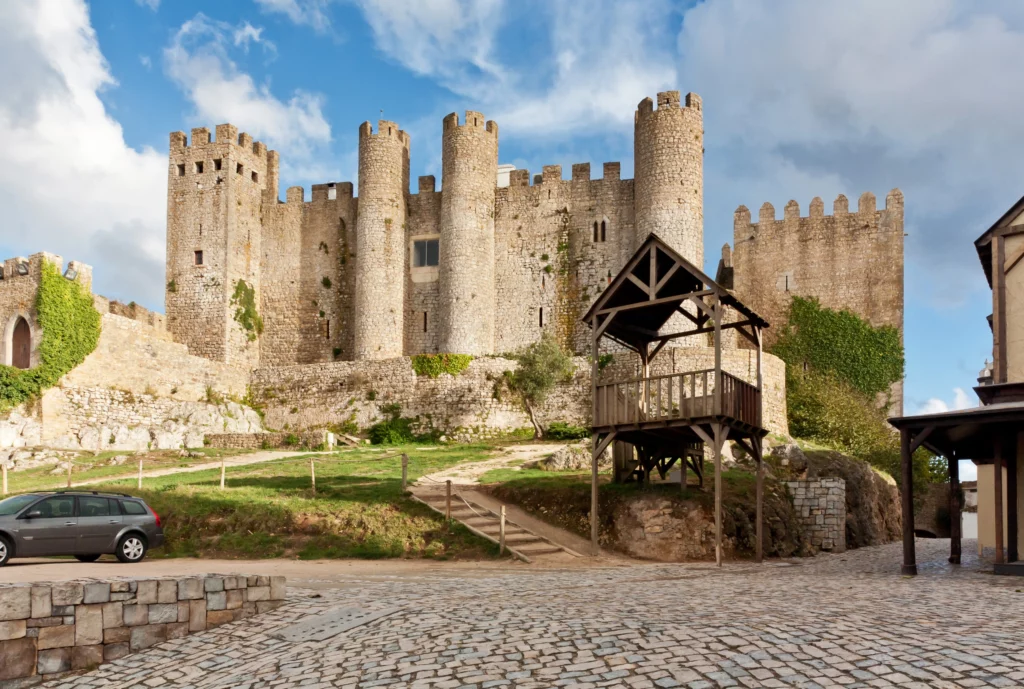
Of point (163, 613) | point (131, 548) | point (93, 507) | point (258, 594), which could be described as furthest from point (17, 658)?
point (131, 548)

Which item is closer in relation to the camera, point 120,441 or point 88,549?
point 88,549

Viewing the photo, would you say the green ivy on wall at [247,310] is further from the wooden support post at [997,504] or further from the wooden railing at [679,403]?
the wooden support post at [997,504]

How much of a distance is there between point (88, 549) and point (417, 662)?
34.5 ft

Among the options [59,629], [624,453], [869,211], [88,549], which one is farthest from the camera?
[869,211]

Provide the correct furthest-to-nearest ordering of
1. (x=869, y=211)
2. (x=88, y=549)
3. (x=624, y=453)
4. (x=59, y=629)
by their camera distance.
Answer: (x=869, y=211) < (x=624, y=453) < (x=88, y=549) < (x=59, y=629)

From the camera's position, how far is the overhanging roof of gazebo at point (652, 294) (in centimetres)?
2178

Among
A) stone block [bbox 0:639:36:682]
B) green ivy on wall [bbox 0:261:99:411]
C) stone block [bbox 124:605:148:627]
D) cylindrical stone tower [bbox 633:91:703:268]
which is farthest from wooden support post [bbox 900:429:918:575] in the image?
green ivy on wall [bbox 0:261:99:411]

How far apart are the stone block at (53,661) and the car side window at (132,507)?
27.3ft

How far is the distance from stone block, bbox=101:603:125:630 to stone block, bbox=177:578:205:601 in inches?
29.7

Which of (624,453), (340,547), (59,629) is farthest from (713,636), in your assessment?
(624,453)

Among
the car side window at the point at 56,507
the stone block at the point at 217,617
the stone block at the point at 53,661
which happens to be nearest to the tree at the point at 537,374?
the car side window at the point at 56,507

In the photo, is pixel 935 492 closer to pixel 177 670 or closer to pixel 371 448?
pixel 371 448

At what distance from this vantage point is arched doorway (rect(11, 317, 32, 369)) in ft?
127

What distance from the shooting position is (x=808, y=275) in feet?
160
